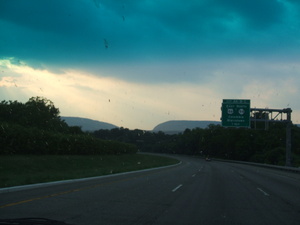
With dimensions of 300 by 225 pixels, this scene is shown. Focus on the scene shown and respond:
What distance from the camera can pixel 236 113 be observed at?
115 feet

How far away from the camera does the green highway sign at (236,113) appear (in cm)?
3500

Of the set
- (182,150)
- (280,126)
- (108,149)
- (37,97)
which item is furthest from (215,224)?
(182,150)

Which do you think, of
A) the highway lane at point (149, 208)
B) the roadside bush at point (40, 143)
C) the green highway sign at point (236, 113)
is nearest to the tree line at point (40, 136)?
the roadside bush at point (40, 143)

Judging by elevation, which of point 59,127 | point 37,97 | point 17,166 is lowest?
point 17,166

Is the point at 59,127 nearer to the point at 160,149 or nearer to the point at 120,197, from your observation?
the point at 120,197

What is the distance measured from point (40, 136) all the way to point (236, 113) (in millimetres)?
22132

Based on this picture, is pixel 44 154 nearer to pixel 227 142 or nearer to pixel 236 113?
pixel 236 113

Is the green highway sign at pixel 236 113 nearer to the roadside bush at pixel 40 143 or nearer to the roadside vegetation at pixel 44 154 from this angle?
the roadside vegetation at pixel 44 154

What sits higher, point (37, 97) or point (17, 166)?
point (37, 97)

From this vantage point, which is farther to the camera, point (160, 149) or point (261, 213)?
point (160, 149)

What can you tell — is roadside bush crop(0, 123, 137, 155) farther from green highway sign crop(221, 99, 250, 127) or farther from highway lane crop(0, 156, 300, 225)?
highway lane crop(0, 156, 300, 225)

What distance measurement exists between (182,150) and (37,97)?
98449 millimetres

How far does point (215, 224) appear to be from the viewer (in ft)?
26.2

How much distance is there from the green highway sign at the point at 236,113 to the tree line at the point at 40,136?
68.0ft
